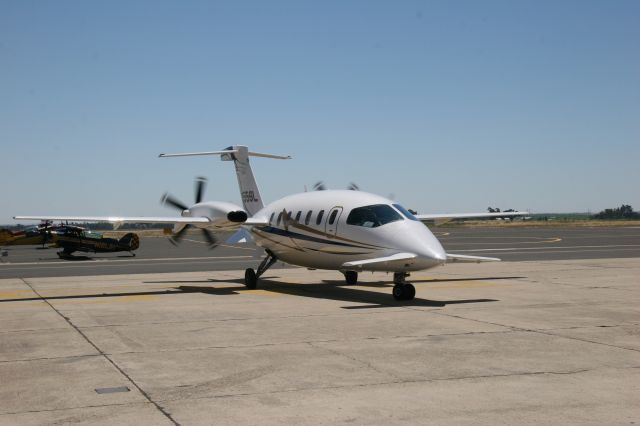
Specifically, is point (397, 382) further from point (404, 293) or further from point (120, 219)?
point (120, 219)

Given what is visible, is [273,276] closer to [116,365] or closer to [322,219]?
[322,219]

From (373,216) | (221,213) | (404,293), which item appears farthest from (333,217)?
(221,213)

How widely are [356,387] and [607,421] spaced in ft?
9.68

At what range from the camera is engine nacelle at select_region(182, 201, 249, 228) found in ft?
73.5

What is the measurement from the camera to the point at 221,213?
22953 mm

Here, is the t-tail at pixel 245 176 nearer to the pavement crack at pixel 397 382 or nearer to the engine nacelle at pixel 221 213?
the engine nacelle at pixel 221 213

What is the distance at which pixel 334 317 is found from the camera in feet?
51.3

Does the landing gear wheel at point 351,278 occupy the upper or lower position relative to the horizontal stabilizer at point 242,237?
lower

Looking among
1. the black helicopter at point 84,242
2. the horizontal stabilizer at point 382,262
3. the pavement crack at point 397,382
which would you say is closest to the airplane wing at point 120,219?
the horizontal stabilizer at point 382,262

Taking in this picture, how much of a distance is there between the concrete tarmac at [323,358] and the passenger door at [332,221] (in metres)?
1.93

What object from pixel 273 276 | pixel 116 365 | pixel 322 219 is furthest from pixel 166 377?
pixel 273 276

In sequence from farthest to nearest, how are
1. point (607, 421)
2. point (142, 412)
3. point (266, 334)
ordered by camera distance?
point (266, 334)
point (142, 412)
point (607, 421)

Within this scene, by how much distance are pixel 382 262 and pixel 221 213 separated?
721 cm

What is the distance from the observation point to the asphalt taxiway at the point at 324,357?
25.6 feet
